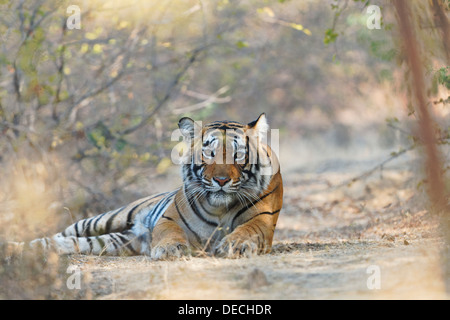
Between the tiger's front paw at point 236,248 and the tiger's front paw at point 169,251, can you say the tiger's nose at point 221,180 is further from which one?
the tiger's front paw at point 169,251

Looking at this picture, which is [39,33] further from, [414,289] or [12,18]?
[414,289]

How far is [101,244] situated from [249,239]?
183cm

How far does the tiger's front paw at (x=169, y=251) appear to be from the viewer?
4.93 meters

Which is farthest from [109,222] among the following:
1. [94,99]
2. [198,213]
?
[94,99]

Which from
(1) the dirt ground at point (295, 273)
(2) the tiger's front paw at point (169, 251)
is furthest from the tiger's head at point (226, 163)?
(1) the dirt ground at point (295, 273)

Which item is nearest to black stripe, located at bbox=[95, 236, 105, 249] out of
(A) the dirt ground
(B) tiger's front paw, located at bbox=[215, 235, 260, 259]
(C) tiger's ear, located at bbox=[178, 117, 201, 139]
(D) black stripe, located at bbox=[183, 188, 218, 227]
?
(A) the dirt ground

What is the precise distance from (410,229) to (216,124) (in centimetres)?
252

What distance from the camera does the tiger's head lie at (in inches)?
203

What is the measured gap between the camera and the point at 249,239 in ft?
16.4

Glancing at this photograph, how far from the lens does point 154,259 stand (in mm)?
5016

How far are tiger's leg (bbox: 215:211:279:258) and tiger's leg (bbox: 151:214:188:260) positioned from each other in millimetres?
324

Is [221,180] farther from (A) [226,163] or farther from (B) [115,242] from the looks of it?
(B) [115,242]

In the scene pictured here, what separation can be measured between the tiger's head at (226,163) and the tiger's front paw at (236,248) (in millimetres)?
447
